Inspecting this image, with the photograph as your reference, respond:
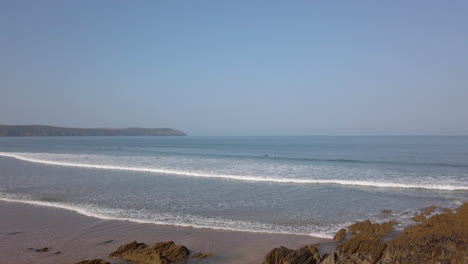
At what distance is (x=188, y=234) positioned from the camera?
30.7 feet

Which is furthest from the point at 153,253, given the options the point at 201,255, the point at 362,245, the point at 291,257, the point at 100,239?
the point at 362,245

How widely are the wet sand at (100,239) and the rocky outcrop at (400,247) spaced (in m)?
1.04

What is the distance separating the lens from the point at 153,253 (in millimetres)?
7363

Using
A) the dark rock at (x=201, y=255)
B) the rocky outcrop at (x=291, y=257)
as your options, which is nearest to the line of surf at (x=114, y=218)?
the dark rock at (x=201, y=255)

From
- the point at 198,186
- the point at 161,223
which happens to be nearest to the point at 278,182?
the point at 198,186

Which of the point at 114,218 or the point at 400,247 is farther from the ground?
the point at 400,247

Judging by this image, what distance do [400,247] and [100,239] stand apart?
7.67 m

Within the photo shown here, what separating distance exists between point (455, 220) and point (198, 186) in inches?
488

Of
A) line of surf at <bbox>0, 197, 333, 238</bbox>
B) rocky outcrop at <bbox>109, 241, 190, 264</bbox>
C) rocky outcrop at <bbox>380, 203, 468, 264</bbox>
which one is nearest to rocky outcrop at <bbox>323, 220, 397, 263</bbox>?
rocky outcrop at <bbox>380, 203, 468, 264</bbox>

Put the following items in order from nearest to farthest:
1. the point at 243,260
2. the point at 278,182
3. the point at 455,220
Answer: the point at 243,260
the point at 455,220
the point at 278,182

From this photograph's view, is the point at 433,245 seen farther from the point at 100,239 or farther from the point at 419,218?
the point at 100,239

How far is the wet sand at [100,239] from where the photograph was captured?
7594mm

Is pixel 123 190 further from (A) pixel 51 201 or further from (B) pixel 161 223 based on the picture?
(B) pixel 161 223

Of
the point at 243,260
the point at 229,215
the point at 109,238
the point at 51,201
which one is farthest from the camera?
the point at 51,201
